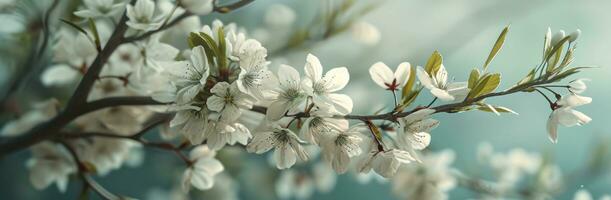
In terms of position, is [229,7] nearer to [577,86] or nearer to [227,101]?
[227,101]

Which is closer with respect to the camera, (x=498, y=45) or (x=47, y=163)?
(x=498, y=45)

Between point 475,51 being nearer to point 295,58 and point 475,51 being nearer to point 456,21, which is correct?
point 456,21

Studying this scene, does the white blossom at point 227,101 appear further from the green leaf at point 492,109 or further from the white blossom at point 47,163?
the white blossom at point 47,163

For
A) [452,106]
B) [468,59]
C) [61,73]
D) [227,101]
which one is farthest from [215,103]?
[468,59]

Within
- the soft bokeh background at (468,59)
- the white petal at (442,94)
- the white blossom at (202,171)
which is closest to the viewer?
the white petal at (442,94)

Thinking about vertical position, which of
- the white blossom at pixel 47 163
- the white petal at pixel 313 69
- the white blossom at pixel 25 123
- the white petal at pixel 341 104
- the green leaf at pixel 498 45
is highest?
the green leaf at pixel 498 45

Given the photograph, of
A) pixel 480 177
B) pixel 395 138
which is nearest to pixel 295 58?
pixel 480 177

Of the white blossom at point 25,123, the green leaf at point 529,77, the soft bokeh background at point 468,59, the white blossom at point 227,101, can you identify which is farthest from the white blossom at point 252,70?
the soft bokeh background at point 468,59
